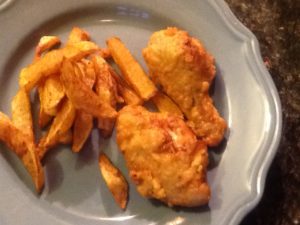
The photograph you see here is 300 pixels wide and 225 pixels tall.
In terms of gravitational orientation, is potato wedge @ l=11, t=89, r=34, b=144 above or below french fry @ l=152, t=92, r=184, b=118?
above

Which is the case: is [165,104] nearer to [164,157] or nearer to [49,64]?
[164,157]

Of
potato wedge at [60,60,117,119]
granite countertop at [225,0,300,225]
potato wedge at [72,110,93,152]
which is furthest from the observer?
granite countertop at [225,0,300,225]

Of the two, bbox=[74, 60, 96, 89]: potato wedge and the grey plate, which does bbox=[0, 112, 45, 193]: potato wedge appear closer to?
the grey plate

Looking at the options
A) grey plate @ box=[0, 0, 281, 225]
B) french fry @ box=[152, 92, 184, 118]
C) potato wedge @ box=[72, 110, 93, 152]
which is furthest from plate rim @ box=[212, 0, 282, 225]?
potato wedge @ box=[72, 110, 93, 152]

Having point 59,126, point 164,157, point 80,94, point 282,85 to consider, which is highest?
point 80,94

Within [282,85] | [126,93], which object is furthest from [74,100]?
[282,85]

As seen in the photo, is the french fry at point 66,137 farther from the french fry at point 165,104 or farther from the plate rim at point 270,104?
the plate rim at point 270,104

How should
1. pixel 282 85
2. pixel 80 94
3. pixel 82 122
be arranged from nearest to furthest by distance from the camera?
A: 1. pixel 80 94
2. pixel 82 122
3. pixel 282 85
